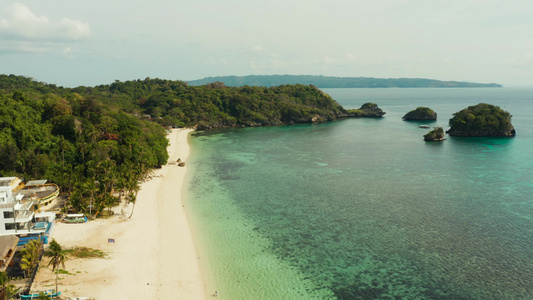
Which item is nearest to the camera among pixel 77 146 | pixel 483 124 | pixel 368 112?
pixel 77 146

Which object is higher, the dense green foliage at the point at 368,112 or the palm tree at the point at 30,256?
the dense green foliage at the point at 368,112

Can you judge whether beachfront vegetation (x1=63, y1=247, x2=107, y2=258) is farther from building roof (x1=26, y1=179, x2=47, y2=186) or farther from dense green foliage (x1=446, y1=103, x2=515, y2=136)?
dense green foliage (x1=446, y1=103, x2=515, y2=136)

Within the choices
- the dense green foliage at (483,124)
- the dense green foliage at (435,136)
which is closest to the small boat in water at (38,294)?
the dense green foliage at (435,136)

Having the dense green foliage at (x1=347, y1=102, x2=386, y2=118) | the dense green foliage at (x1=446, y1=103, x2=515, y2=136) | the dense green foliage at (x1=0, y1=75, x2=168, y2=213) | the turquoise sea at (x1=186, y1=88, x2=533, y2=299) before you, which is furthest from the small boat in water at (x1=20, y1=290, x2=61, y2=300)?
the dense green foliage at (x1=347, y1=102, x2=386, y2=118)

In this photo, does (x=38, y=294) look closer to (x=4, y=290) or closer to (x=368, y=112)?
(x=4, y=290)

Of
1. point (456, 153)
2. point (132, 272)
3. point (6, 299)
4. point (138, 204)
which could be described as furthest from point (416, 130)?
point (6, 299)

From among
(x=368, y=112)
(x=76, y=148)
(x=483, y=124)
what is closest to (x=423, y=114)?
(x=368, y=112)

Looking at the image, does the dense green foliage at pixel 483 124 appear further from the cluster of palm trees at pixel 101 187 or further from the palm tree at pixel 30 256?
the palm tree at pixel 30 256
